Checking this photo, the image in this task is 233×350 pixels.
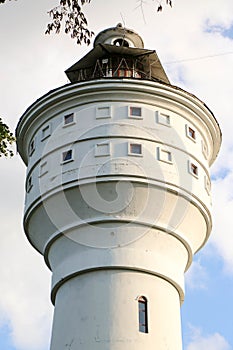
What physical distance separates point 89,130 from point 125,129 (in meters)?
0.87

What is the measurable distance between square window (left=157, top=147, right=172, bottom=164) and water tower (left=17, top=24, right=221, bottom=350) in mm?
25

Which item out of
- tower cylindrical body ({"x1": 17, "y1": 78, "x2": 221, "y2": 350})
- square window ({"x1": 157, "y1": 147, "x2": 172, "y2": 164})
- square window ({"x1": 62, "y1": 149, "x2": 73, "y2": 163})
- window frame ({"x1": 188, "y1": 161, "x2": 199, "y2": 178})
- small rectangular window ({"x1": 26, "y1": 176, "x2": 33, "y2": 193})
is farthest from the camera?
small rectangular window ({"x1": 26, "y1": 176, "x2": 33, "y2": 193})

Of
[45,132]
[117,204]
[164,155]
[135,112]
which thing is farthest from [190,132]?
[45,132]

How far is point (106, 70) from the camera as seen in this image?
17.9 meters

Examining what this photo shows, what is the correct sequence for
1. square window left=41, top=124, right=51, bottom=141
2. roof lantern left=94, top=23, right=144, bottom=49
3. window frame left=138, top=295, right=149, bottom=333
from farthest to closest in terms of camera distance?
roof lantern left=94, top=23, right=144, bottom=49
square window left=41, top=124, right=51, bottom=141
window frame left=138, top=295, right=149, bottom=333

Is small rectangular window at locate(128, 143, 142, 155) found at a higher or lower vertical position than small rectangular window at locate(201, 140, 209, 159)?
lower

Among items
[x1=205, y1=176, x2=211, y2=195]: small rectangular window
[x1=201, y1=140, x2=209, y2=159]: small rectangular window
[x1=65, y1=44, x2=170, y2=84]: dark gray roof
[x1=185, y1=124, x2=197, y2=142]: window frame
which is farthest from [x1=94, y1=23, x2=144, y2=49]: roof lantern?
[x1=205, y1=176, x2=211, y2=195]: small rectangular window

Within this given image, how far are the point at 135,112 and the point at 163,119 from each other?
2.33 ft

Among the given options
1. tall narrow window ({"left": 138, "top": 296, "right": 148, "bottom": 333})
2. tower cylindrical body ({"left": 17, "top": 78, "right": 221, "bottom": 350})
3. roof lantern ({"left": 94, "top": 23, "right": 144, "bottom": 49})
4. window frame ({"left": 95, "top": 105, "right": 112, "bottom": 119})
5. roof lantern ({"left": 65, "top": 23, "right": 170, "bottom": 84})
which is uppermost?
roof lantern ({"left": 94, "top": 23, "right": 144, "bottom": 49})

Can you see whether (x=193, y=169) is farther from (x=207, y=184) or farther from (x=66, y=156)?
(x=66, y=156)

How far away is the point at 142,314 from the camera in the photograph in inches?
538

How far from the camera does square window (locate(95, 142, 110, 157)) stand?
14633 mm

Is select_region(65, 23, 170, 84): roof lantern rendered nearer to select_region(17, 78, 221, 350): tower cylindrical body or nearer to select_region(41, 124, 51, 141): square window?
select_region(17, 78, 221, 350): tower cylindrical body

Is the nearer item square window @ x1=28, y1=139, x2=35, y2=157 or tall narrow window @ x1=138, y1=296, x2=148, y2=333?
tall narrow window @ x1=138, y1=296, x2=148, y2=333
